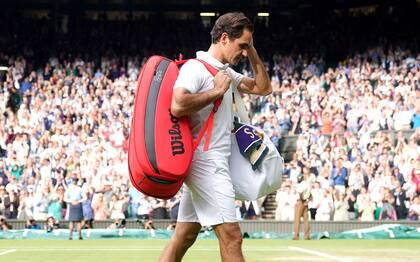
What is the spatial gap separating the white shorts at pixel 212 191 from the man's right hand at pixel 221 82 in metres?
0.49

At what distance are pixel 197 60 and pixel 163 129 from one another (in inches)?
24.2

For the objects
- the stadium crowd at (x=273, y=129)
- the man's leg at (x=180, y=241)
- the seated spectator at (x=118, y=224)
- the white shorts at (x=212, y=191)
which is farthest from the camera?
the stadium crowd at (x=273, y=129)

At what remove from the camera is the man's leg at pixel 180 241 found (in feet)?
24.3

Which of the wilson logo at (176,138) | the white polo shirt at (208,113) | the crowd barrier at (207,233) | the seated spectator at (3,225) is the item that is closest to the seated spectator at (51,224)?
the crowd barrier at (207,233)

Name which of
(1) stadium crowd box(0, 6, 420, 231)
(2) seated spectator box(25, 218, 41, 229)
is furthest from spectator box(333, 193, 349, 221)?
(2) seated spectator box(25, 218, 41, 229)

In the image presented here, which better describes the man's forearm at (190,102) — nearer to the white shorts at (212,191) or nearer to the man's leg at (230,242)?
the white shorts at (212,191)

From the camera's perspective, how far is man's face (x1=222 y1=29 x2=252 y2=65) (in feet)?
23.6

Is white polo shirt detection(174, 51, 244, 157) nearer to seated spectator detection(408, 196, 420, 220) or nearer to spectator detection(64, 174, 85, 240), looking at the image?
spectator detection(64, 174, 85, 240)

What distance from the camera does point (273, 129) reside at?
29.0m

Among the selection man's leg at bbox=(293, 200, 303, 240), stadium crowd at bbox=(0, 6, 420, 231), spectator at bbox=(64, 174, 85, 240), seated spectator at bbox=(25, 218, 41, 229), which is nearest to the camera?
man's leg at bbox=(293, 200, 303, 240)

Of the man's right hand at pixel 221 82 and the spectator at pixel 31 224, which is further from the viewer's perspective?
the spectator at pixel 31 224

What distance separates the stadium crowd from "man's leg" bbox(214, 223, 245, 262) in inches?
631

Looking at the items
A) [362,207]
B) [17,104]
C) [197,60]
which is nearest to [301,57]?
[17,104]

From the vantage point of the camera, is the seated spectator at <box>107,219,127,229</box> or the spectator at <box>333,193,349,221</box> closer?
the spectator at <box>333,193,349,221</box>
